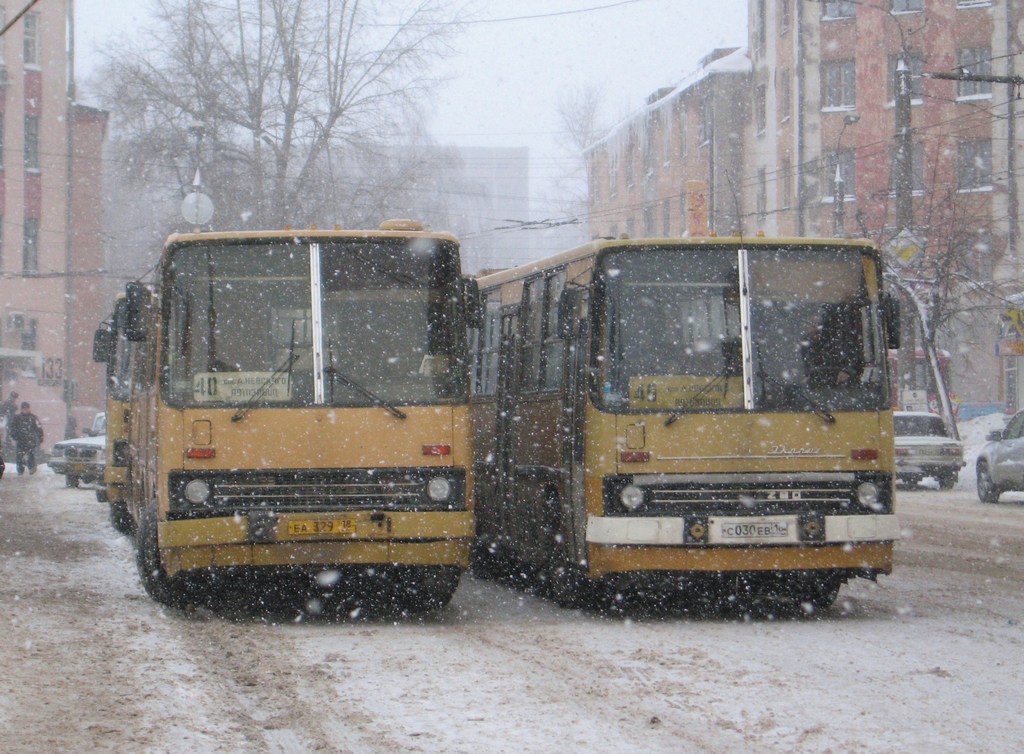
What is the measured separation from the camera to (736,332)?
11836 millimetres

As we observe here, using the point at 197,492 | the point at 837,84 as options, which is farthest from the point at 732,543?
the point at 837,84

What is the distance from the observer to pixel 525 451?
13.7 metres

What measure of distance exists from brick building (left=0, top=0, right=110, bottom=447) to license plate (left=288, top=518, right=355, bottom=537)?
47531 mm

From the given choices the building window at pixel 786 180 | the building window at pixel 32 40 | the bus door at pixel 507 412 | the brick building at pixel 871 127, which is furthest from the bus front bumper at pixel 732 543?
the building window at pixel 32 40

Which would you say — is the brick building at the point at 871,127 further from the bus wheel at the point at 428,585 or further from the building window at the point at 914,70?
the bus wheel at the point at 428,585

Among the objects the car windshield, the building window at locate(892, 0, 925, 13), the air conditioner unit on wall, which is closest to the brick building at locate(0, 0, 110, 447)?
the air conditioner unit on wall

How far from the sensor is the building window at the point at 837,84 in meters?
59.0

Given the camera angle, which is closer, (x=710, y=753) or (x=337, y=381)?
(x=710, y=753)

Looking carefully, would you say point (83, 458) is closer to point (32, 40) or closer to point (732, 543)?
point (732, 543)

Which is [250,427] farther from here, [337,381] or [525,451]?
[525,451]

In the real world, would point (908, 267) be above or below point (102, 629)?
above

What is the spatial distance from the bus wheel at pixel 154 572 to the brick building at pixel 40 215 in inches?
1810

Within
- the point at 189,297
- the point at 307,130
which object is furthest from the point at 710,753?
the point at 307,130

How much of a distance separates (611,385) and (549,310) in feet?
5.87
